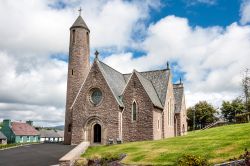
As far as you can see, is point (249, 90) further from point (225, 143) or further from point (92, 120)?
point (225, 143)

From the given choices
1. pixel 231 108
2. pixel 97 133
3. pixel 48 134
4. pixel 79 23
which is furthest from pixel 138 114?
pixel 48 134

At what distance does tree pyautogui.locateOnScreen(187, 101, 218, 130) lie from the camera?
8494 cm

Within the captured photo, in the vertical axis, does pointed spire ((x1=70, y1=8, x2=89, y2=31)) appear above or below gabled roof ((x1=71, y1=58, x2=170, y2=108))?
above

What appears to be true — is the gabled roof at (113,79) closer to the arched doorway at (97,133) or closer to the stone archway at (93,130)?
the stone archway at (93,130)

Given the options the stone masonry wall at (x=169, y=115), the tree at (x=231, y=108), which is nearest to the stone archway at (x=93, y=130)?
the stone masonry wall at (x=169, y=115)

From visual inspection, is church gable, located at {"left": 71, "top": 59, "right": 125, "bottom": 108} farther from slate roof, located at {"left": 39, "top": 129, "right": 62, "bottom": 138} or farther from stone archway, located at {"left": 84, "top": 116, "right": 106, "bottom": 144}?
slate roof, located at {"left": 39, "top": 129, "right": 62, "bottom": 138}

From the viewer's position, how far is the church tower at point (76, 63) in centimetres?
4316

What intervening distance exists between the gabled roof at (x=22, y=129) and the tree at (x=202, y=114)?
4899 cm

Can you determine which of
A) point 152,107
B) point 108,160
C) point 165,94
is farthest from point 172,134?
point 108,160

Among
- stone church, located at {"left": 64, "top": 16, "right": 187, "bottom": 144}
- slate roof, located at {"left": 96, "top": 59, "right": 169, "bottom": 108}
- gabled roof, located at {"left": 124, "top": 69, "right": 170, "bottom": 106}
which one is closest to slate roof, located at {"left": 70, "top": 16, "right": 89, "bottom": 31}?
stone church, located at {"left": 64, "top": 16, "right": 187, "bottom": 144}

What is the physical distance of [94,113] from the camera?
37.7 metres

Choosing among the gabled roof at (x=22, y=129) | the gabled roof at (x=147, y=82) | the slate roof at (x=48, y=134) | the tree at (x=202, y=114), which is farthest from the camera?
the slate roof at (x=48, y=134)

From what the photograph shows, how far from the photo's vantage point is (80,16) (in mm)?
47250

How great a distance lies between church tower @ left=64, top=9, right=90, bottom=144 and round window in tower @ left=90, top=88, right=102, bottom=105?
5291mm
